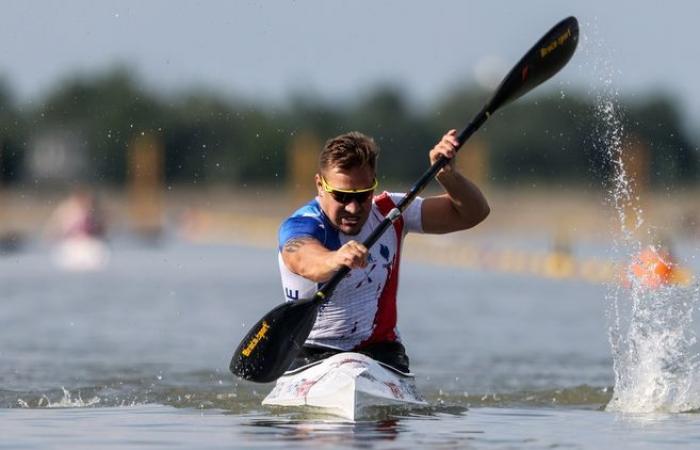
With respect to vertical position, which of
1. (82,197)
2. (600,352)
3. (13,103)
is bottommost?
(600,352)

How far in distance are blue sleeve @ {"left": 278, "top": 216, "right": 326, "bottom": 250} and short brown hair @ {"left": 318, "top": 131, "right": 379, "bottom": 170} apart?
35 cm

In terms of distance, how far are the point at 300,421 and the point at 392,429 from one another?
67 cm

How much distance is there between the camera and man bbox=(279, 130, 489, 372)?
10289 mm

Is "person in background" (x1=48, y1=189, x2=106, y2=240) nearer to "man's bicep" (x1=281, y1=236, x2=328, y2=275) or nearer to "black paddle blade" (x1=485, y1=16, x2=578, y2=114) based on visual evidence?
"black paddle blade" (x1=485, y1=16, x2=578, y2=114)

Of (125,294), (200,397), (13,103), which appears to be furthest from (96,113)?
(200,397)

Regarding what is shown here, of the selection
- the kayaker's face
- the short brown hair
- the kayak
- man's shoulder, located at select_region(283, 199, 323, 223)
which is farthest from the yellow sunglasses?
the kayak

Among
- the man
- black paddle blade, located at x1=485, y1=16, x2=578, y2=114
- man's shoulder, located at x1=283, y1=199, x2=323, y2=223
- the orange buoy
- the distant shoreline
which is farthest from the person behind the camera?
the distant shoreline

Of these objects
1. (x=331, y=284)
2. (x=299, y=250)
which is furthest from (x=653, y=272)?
(x=299, y=250)

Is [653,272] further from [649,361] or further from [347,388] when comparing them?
[347,388]

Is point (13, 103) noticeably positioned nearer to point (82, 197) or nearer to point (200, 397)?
point (82, 197)

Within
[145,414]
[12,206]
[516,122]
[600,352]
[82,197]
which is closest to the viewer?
[145,414]

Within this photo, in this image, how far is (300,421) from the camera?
10594 mm

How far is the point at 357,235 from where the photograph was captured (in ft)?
35.1

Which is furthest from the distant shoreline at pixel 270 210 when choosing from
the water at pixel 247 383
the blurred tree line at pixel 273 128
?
the water at pixel 247 383
